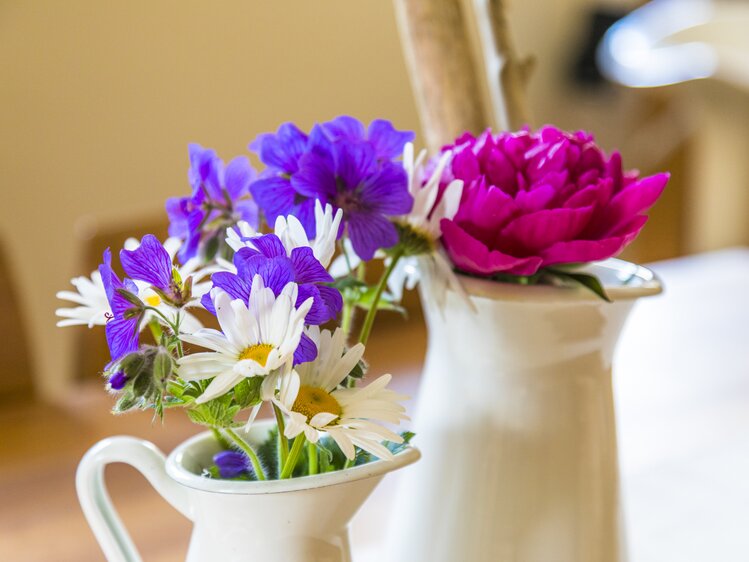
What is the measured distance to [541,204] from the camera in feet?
1.18

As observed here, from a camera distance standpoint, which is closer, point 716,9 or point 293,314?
point 293,314

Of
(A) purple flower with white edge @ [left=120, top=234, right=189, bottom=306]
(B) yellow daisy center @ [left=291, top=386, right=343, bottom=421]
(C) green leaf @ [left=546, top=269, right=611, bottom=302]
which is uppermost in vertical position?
(A) purple flower with white edge @ [left=120, top=234, right=189, bottom=306]

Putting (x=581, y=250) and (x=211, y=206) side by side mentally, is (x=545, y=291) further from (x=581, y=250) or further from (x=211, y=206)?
(x=211, y=206)

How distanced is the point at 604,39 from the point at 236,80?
1.24 metres

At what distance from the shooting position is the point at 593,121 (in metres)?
2.94

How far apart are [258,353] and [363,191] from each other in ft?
0.32

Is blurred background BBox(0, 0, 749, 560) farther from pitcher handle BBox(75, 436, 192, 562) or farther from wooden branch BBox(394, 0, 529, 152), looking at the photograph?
pitcher handle BBox(75, 436, 192, 562)

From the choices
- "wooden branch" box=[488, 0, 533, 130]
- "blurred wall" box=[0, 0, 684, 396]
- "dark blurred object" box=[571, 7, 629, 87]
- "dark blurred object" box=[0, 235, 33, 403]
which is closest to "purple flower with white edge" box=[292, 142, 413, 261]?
"wooden branch" box=[488, 0, 533, 130]

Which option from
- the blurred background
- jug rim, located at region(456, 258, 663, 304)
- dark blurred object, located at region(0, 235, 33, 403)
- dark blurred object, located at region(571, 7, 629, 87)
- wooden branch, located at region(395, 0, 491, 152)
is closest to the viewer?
jug rim, located at region(456, 258, 663, 304)

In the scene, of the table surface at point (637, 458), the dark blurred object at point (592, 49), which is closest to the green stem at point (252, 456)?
the table surface at point (637, 458)

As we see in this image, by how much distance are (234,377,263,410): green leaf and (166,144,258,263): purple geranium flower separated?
10 cm

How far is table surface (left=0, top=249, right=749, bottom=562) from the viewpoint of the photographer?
0.56 m

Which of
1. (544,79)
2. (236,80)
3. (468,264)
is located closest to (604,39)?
(544,79)

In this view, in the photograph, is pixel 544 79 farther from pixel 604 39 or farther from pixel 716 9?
pixel 716 9
